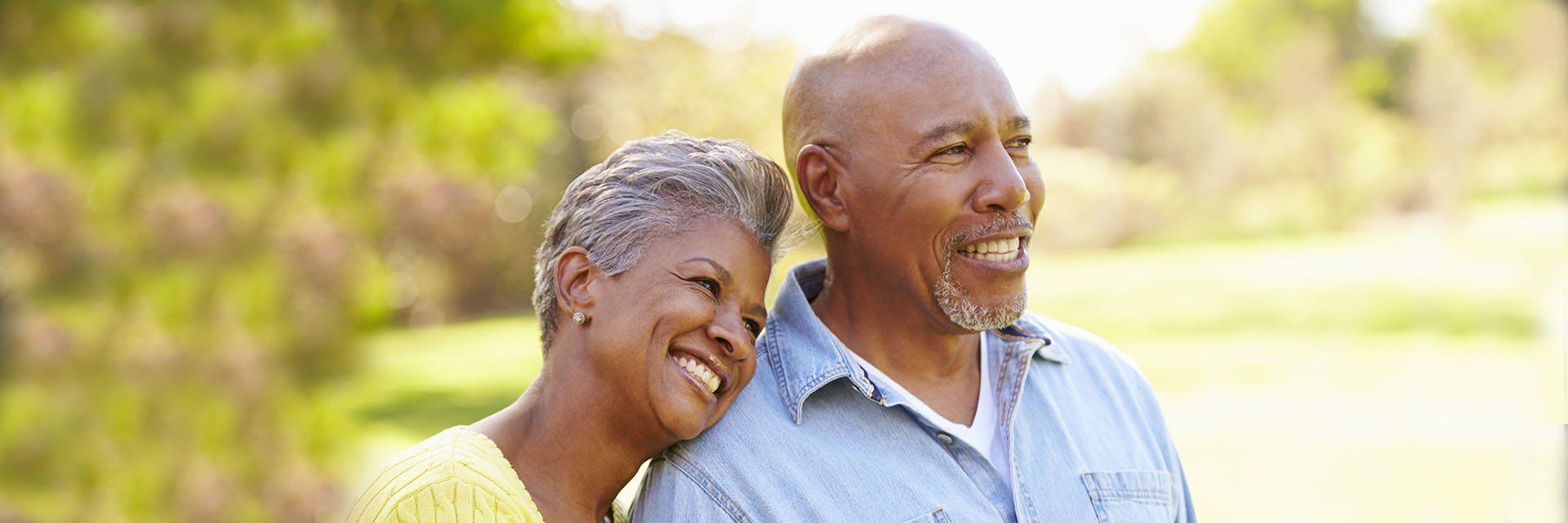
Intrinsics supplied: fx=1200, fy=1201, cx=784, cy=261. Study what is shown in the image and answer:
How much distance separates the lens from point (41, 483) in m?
5.21

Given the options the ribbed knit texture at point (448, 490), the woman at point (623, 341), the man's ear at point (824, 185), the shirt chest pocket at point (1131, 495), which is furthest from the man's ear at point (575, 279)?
the shirt chest pocket at point (1131, 495)

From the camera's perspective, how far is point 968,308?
2562 mm

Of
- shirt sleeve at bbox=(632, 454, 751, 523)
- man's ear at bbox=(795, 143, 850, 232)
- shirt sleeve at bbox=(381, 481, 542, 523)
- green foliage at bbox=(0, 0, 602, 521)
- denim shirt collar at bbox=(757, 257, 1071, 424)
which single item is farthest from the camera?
green foliage at bbox=(0, 0, 602, 521)

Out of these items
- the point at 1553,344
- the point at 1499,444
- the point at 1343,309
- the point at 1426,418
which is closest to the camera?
the point at 1499,444

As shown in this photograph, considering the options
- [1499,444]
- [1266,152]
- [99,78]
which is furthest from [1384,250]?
[99,78]

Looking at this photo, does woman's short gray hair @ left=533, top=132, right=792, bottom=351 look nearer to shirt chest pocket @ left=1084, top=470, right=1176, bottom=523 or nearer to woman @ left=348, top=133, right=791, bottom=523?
woman @ left=348, top=133, right=791, bottom=523

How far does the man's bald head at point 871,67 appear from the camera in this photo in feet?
8.45

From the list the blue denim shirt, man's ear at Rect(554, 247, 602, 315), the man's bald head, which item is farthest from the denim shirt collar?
man's ear at Rect(554, 247, 602, 315)

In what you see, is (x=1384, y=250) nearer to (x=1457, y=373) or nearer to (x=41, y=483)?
(x=1457, y=373)

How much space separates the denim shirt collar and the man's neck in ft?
0.28

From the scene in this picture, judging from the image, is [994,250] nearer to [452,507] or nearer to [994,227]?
[994,227]

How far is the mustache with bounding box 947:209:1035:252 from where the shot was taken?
252cm

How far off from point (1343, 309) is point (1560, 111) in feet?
29.5

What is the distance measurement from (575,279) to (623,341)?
0.57 ft
